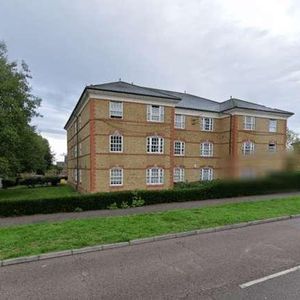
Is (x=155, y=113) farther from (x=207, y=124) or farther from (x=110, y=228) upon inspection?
(x=110, y=228)

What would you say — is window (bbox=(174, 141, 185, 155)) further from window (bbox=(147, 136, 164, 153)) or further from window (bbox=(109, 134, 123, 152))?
window (bbox=(109, 134, 123, 152))

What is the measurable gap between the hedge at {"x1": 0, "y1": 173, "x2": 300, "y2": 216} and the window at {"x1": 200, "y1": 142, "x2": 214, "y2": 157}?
46.9 feet

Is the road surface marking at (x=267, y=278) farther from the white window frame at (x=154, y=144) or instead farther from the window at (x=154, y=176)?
the white window frame at (x=154, y=144)

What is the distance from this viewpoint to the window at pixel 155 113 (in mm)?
24453

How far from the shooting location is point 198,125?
30906 millimetres

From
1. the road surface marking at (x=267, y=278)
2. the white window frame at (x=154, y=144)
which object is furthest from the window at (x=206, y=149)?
the road surface marking at (x=267, y=278)

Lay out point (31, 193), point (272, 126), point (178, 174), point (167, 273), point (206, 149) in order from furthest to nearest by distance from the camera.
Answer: point (272, 126) → point (206, 149) → point (178, 174) → point (31, 193) → point (167, 273)

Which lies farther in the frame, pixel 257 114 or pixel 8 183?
pixel 8 183

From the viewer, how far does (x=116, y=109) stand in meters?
23.2

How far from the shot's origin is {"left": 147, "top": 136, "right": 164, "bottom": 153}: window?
2444 centimetres

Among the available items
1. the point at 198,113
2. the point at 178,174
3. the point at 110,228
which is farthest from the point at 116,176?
the point at 110,228

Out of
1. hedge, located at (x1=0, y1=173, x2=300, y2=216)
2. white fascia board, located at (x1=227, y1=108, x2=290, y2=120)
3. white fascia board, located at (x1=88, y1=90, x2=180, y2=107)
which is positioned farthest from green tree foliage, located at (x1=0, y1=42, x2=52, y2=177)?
white fascia board, located at (x1=227, y1=108, x2=290, y2=120)

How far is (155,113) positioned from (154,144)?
292 cm

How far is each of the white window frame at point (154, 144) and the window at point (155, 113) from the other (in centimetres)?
171
